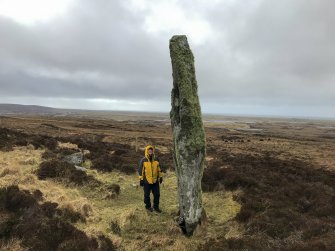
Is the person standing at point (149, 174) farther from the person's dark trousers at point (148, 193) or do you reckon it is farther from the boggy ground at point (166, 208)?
the boggy ground at point (166, 208)

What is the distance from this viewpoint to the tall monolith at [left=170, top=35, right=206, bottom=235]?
9805 mm

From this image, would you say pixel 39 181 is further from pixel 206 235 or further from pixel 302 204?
pixel 302 204

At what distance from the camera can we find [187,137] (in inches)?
387

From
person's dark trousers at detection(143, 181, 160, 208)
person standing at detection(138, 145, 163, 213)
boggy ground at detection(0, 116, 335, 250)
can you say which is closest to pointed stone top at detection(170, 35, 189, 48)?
person standing at detection(138, 145, 163, 213)

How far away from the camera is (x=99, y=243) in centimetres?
820

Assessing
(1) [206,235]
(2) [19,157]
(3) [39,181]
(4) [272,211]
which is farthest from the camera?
(2) [19,157]

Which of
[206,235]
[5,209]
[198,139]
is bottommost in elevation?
[206,235]

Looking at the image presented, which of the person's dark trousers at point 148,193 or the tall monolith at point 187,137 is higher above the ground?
the tall monolith at point 187,137

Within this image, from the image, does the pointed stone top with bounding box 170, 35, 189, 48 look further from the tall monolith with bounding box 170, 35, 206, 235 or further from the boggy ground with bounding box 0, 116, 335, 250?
the boggy ground with bounding box 0, 116, 335, 250

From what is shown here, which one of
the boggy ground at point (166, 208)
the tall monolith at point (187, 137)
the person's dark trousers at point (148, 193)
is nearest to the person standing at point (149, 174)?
the person's dark trousers at point (148, 193)

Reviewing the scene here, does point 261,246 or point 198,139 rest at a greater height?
point 198,139

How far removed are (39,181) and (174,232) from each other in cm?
695

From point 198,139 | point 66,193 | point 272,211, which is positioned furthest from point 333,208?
point 66,193

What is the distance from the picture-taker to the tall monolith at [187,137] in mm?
9805
